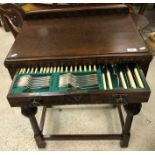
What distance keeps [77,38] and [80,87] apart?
1.15ft

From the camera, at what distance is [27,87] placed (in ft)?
2.69

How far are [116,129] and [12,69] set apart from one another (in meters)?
0.80

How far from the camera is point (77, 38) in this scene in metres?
1.06

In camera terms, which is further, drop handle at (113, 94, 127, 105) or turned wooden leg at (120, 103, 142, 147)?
turned wooden leg at (120, 103, 142, 147)

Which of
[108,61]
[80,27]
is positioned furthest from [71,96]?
[80,27]

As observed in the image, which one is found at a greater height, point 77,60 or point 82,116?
point 77,60

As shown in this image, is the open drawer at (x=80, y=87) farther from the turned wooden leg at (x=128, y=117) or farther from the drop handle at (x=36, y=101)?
the turned wooden leg at (x=128, y=117)

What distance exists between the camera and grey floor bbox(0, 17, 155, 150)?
1.25 metres

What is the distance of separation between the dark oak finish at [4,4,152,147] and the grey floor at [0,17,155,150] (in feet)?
0.39

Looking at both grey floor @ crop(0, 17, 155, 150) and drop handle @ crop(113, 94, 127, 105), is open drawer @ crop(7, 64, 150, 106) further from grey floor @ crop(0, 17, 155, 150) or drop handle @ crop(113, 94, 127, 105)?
grey floor @ crop(0, 17, 155, 150)

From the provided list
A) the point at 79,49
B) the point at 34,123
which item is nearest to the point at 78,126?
the point at 34,123

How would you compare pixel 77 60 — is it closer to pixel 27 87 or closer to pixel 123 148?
pixel 27 87

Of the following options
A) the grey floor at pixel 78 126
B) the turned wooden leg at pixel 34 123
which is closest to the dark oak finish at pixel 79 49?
the turned wooden leg at pixel 34 123

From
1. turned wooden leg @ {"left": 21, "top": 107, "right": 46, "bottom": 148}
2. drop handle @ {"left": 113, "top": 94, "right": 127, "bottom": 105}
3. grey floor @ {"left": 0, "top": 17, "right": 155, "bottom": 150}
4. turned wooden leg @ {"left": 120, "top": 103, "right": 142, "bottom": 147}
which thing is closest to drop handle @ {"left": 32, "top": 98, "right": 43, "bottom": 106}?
turned wooden leg @ {"left": 21, "top": 107, "right": 46, "bottom": 148}
